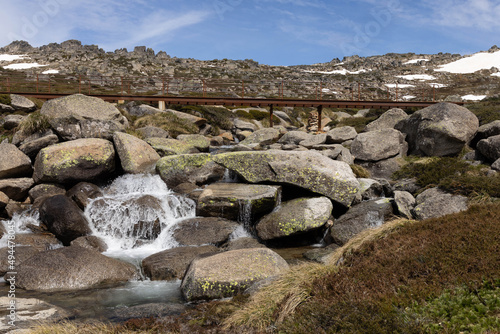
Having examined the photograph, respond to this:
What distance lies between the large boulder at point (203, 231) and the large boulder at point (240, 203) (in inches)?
11.7

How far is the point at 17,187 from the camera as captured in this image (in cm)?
1459

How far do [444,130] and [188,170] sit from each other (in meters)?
11.3

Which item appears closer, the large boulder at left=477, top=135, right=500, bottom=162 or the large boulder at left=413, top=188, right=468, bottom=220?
the large boulder at left=413, top=188, right=468, bottom=220

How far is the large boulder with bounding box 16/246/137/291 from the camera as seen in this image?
8.72 m

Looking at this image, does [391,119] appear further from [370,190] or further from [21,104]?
[21,104]

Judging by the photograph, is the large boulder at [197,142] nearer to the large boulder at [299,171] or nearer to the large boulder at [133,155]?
the large boulder at [133,155]

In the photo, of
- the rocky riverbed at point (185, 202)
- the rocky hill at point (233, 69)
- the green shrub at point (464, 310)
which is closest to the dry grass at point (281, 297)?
the rocky riverbed at point (185, 202)

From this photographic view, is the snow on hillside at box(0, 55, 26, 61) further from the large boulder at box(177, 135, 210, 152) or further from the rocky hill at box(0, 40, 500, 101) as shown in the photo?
the large boulder at box(177, 135, 210, 152)

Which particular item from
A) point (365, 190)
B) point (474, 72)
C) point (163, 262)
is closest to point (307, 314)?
point (163, 262)

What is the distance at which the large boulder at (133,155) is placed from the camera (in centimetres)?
1570

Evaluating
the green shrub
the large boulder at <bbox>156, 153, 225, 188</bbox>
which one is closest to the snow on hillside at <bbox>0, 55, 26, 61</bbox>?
the large boulder at <bbox>156, 153, 225, 188</bbox>

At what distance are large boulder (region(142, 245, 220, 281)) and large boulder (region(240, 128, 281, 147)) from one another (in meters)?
14.0

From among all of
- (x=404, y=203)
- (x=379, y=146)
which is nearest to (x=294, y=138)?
(x=379, y=146)

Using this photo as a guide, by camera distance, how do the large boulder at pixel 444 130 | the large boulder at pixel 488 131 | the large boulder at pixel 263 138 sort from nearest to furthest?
the large boulder at pixel 488 131, the large boulder at pixel 444 130, the large boulder at pixel 263 138
